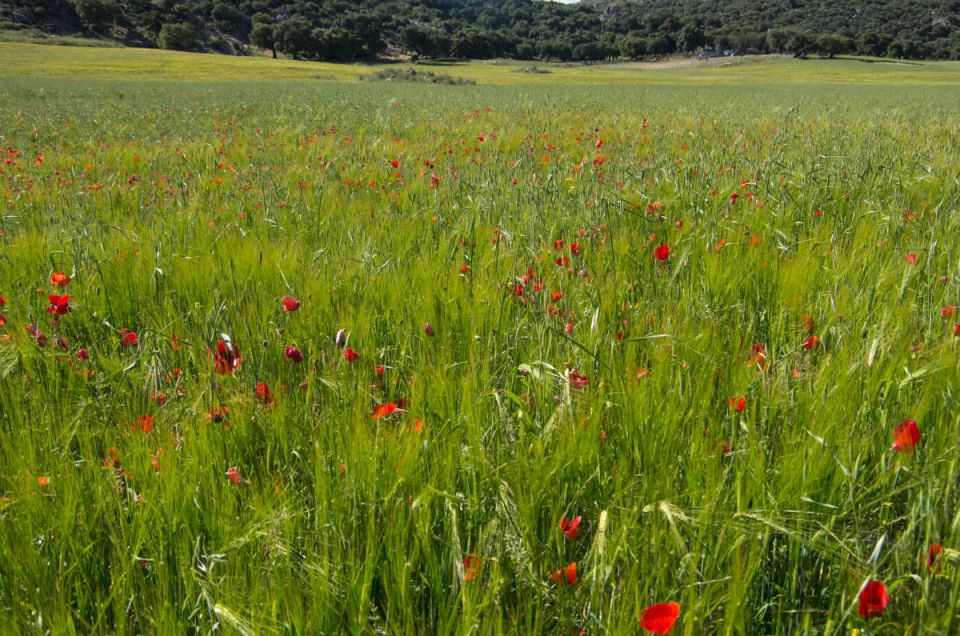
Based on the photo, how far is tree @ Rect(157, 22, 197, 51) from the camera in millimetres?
88688

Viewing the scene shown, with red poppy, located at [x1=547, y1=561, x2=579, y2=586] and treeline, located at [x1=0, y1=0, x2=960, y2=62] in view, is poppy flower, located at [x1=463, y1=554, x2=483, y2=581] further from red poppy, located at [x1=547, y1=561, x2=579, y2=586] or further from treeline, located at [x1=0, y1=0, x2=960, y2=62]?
treeline, located at [x1=0, y1=0, x2=960, y2=62]

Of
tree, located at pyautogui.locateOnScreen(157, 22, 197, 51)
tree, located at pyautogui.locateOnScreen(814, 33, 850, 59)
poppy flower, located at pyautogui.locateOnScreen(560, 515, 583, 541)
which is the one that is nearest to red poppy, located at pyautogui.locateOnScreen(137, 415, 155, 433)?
poppy flower, located at pyautogui.locateOnScreen(560, 515, 583, 541)

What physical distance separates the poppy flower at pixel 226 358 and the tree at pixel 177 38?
105476 millimetres

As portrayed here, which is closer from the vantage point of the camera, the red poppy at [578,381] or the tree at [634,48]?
the red poppy at [578,381]

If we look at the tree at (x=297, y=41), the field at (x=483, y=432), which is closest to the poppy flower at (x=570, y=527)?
the field at (x=483, y=432)

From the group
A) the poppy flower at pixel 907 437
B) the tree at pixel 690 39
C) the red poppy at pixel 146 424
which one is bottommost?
the red poppy at pixel 146 424

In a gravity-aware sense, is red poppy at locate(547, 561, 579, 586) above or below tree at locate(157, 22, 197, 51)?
below

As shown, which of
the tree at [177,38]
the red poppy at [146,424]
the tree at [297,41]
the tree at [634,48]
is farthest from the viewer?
the tree at [634,48]

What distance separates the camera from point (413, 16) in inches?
6752

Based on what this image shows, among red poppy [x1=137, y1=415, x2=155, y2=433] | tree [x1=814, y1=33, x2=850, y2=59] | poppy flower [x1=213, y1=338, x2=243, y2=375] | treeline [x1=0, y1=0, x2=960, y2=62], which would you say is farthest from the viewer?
tree [x1=814, y1=33, x2=850, y2=59]

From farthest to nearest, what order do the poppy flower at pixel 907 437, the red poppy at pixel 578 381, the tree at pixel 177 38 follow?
1. the tree at pixel 177 38
2. the red poppy at pixel 578 381
3. the poppy flower at pixel 907 437

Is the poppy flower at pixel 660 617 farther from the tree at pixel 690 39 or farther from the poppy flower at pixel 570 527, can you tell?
the tree at pixel 690 39

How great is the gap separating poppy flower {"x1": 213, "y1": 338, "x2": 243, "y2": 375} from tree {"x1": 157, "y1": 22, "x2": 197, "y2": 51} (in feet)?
346

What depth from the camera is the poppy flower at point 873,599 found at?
836mm
